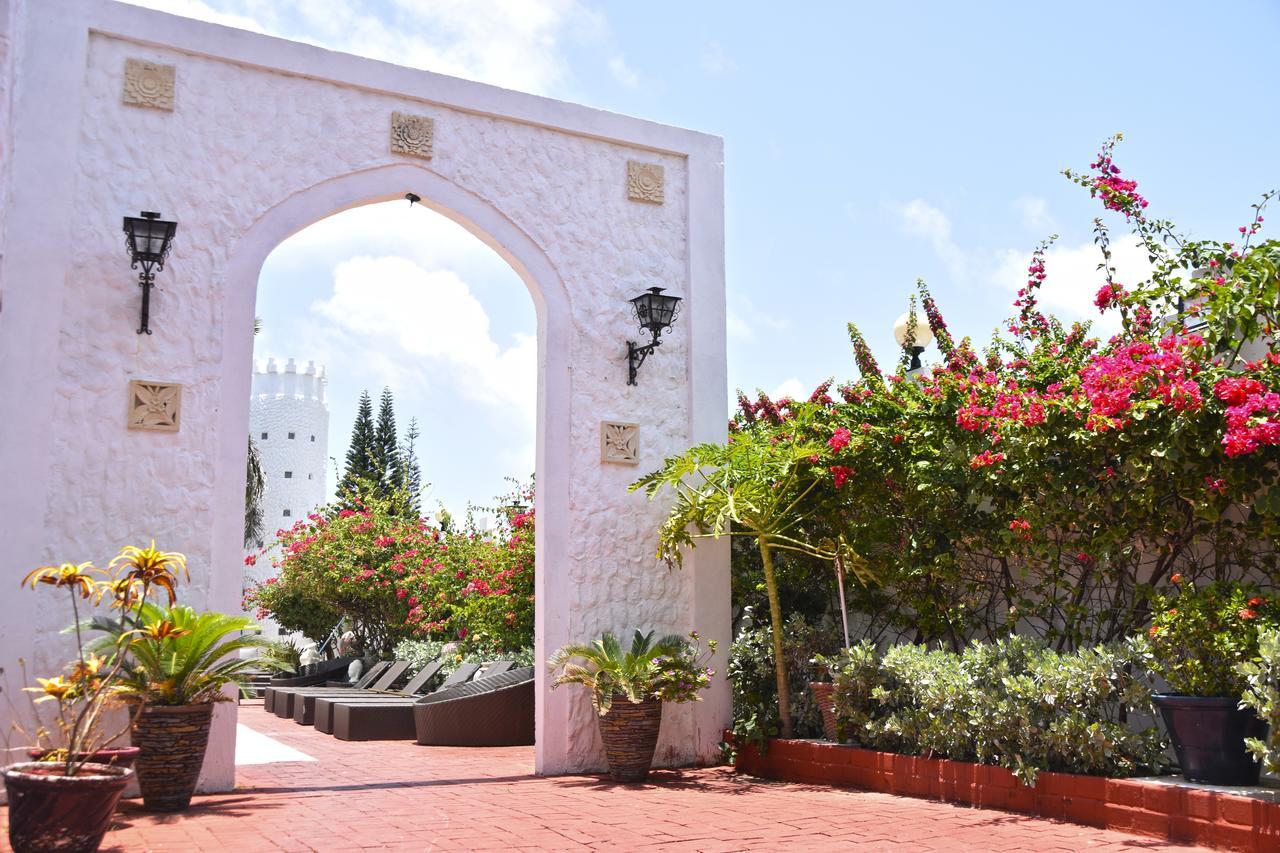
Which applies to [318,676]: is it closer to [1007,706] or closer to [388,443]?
[1007,706]

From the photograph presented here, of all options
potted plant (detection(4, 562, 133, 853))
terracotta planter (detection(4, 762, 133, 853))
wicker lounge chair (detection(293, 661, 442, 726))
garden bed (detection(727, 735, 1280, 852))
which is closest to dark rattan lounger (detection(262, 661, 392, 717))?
wicker lounge chair (detection(293, 661, 442, 726))

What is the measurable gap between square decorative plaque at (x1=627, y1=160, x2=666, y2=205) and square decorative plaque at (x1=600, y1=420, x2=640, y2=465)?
5.86 feet

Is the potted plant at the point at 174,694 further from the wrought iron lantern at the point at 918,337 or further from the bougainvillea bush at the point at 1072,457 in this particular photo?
the wrought iron lantern at the point at 918,337

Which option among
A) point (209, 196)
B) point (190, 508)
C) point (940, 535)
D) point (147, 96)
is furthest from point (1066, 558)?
point (147, 96)

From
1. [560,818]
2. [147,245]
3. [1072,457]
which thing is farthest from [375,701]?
[1072,457]

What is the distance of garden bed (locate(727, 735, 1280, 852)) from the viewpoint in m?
4.45

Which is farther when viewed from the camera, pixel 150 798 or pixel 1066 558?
pixel 1066 558

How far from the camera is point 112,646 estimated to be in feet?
18.3

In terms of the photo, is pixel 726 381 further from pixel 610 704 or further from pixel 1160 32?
pixel 1160 32

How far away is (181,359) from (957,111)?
566cm

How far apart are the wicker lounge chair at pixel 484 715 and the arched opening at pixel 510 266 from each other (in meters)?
1.78

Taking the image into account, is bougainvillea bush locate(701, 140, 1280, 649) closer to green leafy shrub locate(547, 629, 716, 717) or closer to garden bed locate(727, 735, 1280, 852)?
garden bed locate(727, 735, 1280, 852)

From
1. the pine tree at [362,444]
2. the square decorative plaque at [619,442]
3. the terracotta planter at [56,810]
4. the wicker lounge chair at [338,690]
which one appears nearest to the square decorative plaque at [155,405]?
the terracotta planter at [56,810]

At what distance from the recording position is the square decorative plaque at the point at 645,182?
8195 millimetres
